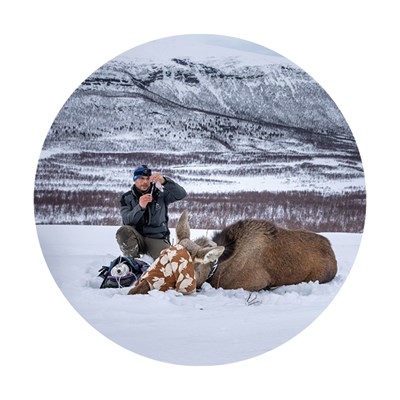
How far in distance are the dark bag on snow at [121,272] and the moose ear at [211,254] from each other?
1.24 ft

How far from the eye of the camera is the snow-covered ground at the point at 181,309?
5797 mm

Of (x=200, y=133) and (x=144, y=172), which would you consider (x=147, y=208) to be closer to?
(x=144, y=172)

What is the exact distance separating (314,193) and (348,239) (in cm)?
42

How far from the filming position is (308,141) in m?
6.06

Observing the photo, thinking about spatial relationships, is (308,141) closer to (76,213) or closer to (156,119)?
(156,119)

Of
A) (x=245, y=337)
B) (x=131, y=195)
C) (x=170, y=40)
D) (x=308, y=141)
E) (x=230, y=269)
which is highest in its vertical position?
(x=170, y=40)

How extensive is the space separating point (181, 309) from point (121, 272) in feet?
1.61

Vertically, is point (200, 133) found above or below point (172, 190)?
above

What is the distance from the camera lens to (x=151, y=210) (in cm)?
593

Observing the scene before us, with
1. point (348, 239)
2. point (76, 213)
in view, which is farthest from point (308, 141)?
point (76, 213)

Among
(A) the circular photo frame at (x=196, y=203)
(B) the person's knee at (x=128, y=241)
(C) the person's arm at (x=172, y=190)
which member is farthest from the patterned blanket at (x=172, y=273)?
(C) the person's arm at (x=172, y=190)

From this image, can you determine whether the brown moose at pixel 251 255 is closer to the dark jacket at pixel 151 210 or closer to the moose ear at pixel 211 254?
the moose ear at pixel 211 254

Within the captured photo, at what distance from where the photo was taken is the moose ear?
231 inches

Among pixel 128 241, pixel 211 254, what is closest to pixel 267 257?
pixel 211 254
